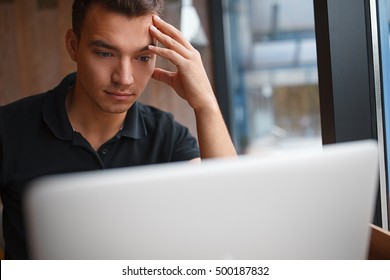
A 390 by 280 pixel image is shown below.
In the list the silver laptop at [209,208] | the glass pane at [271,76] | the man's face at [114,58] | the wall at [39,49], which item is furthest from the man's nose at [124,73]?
the glass pane at [271,76]

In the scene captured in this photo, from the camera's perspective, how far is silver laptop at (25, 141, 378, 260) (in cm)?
58

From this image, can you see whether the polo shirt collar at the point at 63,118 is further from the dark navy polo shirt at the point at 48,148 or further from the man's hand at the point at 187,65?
the man's hand at the point at 187,65

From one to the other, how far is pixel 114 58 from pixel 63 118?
0.94 feet

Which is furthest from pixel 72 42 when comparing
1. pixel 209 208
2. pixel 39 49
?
pixel 39 49

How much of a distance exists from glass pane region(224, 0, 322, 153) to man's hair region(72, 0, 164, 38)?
2.95 meters

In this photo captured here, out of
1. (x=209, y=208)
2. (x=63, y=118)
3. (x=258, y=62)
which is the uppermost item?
(x=258, y=62)

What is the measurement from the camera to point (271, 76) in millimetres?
5398

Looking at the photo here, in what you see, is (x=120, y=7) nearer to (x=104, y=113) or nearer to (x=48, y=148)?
(x=104, y=113)

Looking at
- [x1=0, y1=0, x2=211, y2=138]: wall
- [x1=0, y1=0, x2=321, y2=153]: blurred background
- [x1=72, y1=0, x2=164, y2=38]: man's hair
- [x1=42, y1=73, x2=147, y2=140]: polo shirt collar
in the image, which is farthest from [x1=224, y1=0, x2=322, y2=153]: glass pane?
[x1=72, y1=0, x2=164, y2=38]: man's hair

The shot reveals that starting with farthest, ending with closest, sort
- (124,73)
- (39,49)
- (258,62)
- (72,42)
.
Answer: (258,62)
(39,49)
(72,42)
(124,73)

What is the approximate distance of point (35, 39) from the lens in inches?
165

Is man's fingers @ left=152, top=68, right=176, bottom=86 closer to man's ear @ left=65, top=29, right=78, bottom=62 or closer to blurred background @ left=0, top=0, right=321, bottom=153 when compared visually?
man's ear @ left=65, top=29, right=78, bottom=62

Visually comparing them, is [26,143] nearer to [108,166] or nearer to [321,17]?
[108,166]

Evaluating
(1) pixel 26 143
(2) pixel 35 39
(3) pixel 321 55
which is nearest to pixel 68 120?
(1) pixel 26 143
